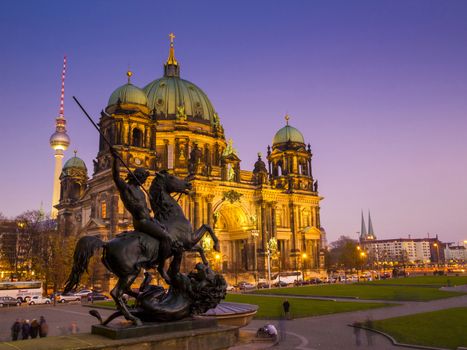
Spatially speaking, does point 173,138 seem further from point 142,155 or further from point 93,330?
→ point 93,330

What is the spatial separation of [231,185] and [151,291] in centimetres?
6177

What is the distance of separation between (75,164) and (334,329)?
2803 inches

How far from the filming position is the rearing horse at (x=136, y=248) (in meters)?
8.58

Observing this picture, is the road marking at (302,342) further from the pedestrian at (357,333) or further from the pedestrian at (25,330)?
the pedestrian at (25,330)

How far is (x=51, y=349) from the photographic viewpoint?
271 inches

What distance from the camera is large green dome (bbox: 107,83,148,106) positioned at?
64375 mm

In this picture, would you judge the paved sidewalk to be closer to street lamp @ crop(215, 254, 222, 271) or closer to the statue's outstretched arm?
the statue's outstretched arm

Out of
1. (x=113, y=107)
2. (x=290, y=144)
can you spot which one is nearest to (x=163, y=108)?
(x=113, y=107)

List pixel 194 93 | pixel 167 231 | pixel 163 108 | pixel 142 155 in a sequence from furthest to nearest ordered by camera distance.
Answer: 1. pixel 194 93
2. pixel 163 108
3. pixel 142 155
4. pixel 167 231

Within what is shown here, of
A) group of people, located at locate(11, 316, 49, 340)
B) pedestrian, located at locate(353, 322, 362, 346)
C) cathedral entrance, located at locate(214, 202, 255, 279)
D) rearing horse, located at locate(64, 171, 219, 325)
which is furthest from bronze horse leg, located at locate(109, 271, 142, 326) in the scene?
cathedral entrance, located at locate(214, 202, 255, 279)

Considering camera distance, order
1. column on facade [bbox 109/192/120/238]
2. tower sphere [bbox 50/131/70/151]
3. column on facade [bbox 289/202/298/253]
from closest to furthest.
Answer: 1. column on facade [bbox 109/192/120/238]
2. column on facade [bbox 289/202/298/253]
3. tower sphere [bbox 50/131/70/151]

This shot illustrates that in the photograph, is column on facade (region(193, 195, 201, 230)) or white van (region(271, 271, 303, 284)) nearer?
column on facade (region(193, 195, 201, 230))

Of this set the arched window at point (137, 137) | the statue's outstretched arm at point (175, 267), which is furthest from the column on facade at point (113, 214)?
the statue's outstretched arm at point (175, 267)

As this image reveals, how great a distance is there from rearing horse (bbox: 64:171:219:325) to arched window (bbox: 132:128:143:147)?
55.3 meters
